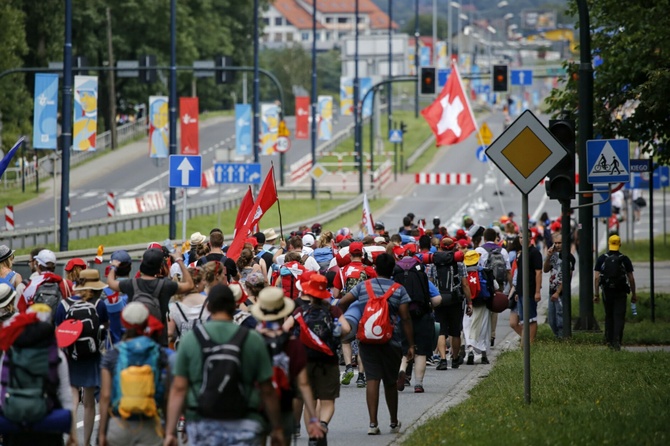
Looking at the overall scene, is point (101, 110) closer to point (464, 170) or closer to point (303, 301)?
point (464, 170)

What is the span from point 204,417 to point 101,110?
269ft

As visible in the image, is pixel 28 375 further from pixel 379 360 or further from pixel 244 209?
pixel 244 209

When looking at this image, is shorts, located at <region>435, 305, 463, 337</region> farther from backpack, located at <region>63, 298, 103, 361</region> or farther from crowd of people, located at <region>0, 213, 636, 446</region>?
backpack, located at <region>63, 298, 103, 361</region>

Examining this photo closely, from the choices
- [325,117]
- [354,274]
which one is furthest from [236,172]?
[325,117]

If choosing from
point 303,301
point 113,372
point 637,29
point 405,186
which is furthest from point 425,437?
point 405,186

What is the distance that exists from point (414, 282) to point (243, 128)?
40.0m

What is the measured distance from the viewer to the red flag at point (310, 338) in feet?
37.6

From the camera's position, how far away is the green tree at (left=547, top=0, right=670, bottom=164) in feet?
73.9

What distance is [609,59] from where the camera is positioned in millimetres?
24156

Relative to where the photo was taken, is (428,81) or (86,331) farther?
(428,81)

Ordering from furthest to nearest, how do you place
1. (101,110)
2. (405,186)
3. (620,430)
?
(101,110)
(405,186)
(620,430)

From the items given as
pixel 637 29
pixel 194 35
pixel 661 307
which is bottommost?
pixel 661 307

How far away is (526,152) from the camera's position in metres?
12.6

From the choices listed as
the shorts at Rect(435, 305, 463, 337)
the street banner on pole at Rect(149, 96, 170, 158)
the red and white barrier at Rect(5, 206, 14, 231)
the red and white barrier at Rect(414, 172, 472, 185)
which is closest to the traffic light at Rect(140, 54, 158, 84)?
the street banner on pole at Rect(149, 96, 170, 158)
